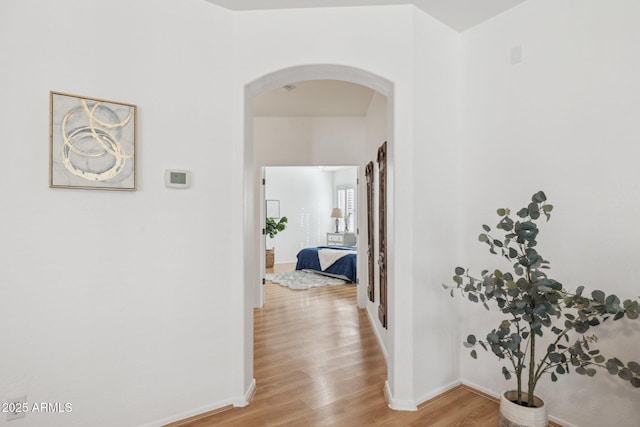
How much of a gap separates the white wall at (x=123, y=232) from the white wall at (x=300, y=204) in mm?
7192

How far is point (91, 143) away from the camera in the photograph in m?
1.95

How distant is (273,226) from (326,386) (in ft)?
21.0

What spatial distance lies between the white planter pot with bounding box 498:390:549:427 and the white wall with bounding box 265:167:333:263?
7952mm

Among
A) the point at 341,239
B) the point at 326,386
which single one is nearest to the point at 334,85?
the point at 326,386

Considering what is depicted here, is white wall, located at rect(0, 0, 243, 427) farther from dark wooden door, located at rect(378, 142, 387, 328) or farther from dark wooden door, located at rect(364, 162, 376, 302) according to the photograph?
dark wooden door, located at rect(364, 162, 376, 302)

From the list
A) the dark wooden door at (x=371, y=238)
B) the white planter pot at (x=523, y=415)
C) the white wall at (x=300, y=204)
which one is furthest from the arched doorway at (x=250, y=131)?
the white wall at (x=300, y=204)

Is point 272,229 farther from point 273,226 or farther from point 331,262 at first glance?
point 331,262

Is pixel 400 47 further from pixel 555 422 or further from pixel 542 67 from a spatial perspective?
pixel 555 422

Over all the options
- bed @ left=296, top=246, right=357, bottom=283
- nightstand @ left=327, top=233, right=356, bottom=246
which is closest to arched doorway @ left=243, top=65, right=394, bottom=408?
bed @ left=296, top=246, right=357, bottom=283

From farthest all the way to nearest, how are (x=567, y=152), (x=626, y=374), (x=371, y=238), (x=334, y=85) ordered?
(x=371, y=238)
(x=334, y=85)
(x=567, y=152)
(x=626, y=374)

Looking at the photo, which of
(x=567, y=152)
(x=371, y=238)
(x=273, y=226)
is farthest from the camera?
(x=273, y=226)

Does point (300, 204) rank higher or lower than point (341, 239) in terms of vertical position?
higher

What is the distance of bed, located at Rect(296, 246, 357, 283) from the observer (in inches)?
266

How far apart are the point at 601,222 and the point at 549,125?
684 mm
